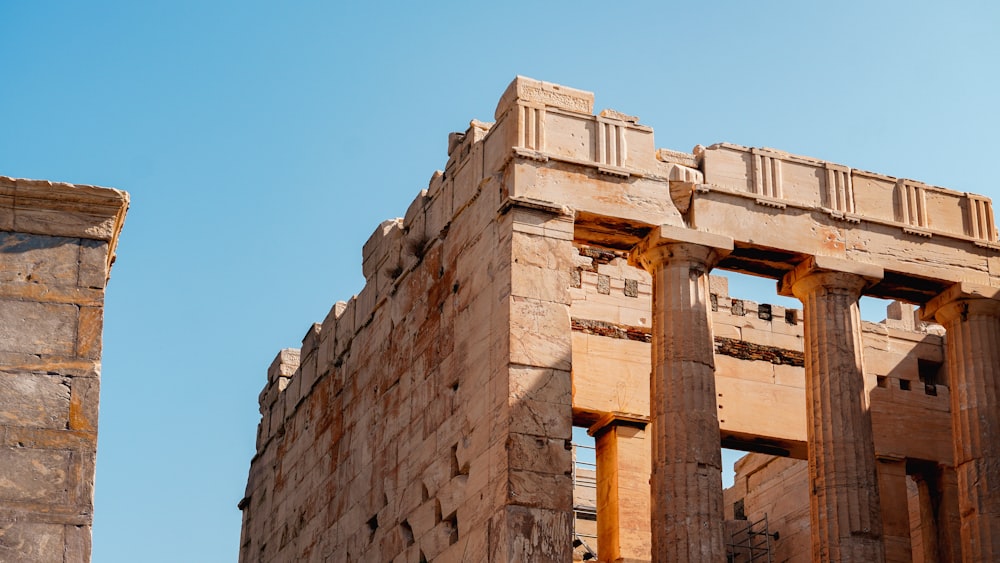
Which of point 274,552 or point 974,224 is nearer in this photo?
point 974,224

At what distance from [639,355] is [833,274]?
3.63m

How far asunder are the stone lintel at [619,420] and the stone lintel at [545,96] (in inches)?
184

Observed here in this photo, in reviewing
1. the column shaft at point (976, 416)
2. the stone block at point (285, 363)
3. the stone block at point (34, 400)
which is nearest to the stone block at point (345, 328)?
the stone block at point (285, 363)

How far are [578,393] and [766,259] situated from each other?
11.4 feet

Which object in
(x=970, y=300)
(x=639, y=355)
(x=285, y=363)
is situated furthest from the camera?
(x=285, y=363)

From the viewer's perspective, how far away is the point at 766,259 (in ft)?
78.3

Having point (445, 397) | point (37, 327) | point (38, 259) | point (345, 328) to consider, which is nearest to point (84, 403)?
point (37, 327)

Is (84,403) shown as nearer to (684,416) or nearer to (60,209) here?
(60,209)

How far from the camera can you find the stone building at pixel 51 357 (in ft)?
30.8

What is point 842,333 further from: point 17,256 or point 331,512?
point 17,256

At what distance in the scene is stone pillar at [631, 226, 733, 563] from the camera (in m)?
21.1

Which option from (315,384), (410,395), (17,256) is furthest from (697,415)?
(17,256)

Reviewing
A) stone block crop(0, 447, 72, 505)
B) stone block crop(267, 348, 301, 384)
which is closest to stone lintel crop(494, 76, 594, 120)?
stone block crop(267, 348, 301, 384)

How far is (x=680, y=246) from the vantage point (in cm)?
2281
